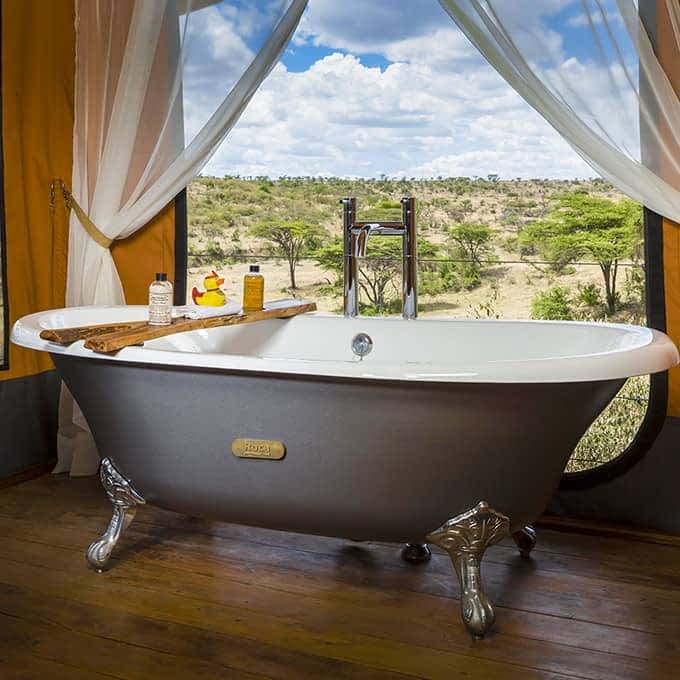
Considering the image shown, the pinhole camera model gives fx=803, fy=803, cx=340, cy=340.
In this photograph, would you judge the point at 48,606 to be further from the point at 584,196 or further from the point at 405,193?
the point at 584,196

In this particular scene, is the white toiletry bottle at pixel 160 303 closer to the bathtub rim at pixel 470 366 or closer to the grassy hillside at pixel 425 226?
the bathtub rim at pixel 470 366

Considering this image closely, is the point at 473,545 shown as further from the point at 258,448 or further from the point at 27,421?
the point at 27,421

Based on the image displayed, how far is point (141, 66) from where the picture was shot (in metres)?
2.91

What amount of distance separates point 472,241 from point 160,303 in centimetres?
131

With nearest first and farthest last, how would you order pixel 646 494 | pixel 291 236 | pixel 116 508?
pixel 116 508 → pixel 646 494 → pixel 291 236

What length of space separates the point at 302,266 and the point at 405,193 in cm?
52

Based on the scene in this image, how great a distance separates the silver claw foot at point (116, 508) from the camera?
221cm

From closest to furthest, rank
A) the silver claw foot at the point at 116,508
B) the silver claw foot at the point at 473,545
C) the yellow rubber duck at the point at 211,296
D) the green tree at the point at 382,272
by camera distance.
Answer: the silver claw foot at the point at 473,545, the silver claw foot at the point at 116,508, the yellow rubber duck at the point at 211,296, the green tree at the point at 382,272

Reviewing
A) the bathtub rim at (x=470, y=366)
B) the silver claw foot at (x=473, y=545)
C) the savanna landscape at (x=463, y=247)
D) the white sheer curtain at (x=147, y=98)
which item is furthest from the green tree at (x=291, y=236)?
the silver claw foot at (x=473, y=545)

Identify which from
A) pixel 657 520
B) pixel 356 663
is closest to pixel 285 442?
pixel 356 663

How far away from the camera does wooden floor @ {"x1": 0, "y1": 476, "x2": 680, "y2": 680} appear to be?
5.83 feet

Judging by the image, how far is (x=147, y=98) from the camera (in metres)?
2.96

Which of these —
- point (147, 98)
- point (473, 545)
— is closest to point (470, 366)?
point (473, 545)

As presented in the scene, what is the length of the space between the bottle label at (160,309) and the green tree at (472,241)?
1.23 meters
